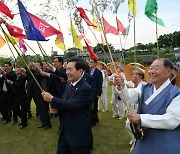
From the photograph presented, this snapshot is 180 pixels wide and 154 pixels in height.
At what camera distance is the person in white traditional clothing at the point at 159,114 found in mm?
2342

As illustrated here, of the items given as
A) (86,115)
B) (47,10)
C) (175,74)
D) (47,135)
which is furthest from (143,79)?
(47,10)

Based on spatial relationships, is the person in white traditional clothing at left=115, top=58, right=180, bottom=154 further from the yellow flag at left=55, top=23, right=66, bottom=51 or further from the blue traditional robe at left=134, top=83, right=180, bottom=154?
the yellow flag at left=55, top=23, right=66, bottom=51

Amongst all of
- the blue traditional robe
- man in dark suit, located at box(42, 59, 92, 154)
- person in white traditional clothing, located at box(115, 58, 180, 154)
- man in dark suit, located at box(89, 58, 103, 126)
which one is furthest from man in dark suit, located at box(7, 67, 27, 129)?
the blue traditional robe

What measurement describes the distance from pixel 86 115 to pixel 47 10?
7.74 metres

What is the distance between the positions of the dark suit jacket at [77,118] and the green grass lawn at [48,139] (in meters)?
1.91

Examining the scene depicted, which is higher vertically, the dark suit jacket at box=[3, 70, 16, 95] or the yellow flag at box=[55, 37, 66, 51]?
the yellow flag at box=[55, 37, 66, 51]

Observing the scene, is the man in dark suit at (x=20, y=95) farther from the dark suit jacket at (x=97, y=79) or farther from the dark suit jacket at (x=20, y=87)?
the dark suit jacket at (x=97, y=79)

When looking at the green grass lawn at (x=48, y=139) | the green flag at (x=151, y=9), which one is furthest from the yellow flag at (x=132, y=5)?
the green grass lawn at (x=48, y=139)

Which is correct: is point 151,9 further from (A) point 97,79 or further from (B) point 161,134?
(B) point 161,134

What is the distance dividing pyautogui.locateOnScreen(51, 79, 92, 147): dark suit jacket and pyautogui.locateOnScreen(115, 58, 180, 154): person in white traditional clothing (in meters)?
0.69

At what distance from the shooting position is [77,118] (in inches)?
129

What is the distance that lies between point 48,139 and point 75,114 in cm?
290

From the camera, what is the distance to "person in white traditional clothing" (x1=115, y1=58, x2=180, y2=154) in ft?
7.68

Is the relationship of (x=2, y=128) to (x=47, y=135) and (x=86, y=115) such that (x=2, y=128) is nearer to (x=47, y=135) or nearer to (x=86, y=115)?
(x=47, y=135)
